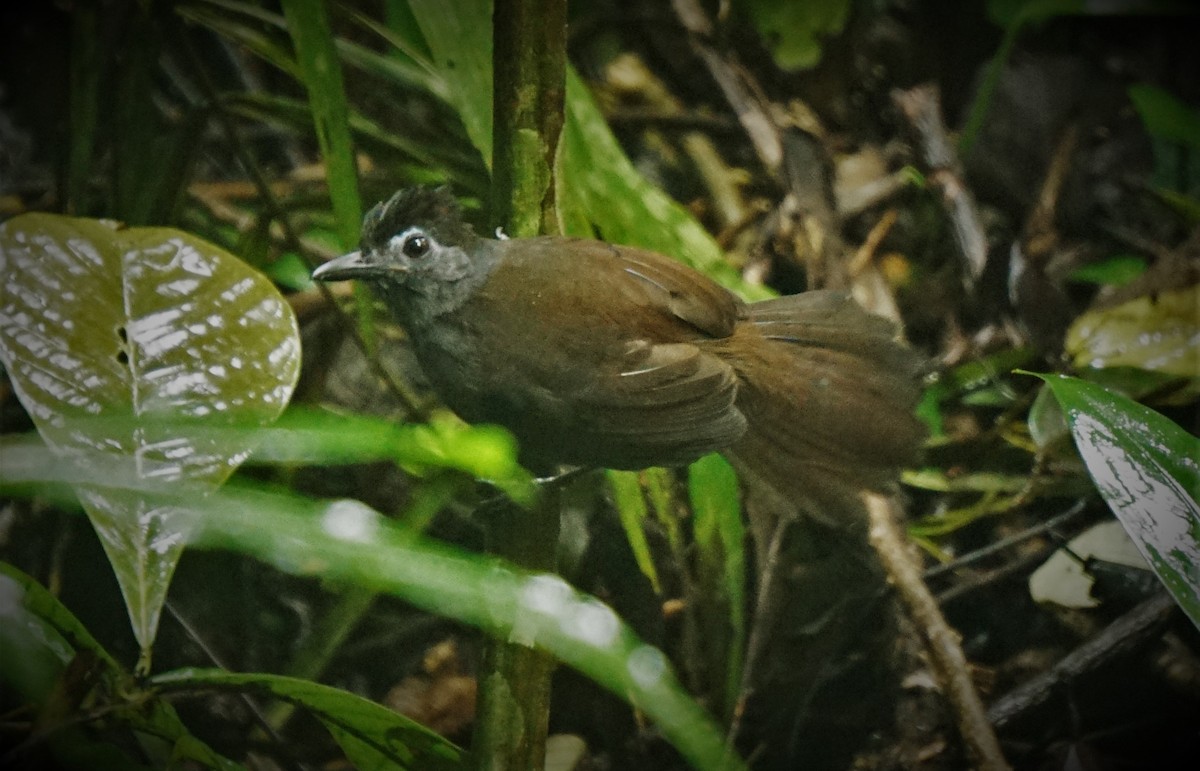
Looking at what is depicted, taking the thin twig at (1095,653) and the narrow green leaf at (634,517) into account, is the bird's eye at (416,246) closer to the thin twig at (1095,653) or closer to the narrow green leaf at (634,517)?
the narrow green leaf at (634,517)

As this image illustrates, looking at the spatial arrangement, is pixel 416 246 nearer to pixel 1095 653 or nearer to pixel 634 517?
pixel 634 517

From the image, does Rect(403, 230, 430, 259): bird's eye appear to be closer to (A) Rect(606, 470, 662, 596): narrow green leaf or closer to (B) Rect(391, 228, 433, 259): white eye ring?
(B) Rect(391, 228, 433, 259): white eye ring

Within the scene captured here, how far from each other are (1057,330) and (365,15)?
90 centimetres

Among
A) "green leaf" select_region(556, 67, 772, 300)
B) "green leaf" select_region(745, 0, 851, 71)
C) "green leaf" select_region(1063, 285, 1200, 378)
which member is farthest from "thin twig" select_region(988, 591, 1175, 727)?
"green leaf" select_region(745, 0, 851, 71)

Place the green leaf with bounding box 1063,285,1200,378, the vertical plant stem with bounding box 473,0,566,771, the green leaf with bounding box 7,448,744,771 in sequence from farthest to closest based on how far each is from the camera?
the green leaf with bounding box 1063,285,1200,378
the vertical plant stem with bounding box 473,0,566,771
the green leaf with bounding box 7,448,744,771

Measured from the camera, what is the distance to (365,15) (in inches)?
44.9

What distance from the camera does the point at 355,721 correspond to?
96 centimetres

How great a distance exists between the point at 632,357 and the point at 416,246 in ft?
0.80

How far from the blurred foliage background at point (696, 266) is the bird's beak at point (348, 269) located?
0.07 m

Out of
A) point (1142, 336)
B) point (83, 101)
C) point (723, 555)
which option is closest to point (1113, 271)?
point (1142, 336)

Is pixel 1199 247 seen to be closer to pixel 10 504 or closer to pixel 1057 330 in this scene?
pixel 1057 330

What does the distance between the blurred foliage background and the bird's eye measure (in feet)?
0.26

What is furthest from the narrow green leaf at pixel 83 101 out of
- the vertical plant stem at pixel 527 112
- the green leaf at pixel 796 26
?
→ the green leaf at pixel 796 26

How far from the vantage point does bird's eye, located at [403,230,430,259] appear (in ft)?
3.21
